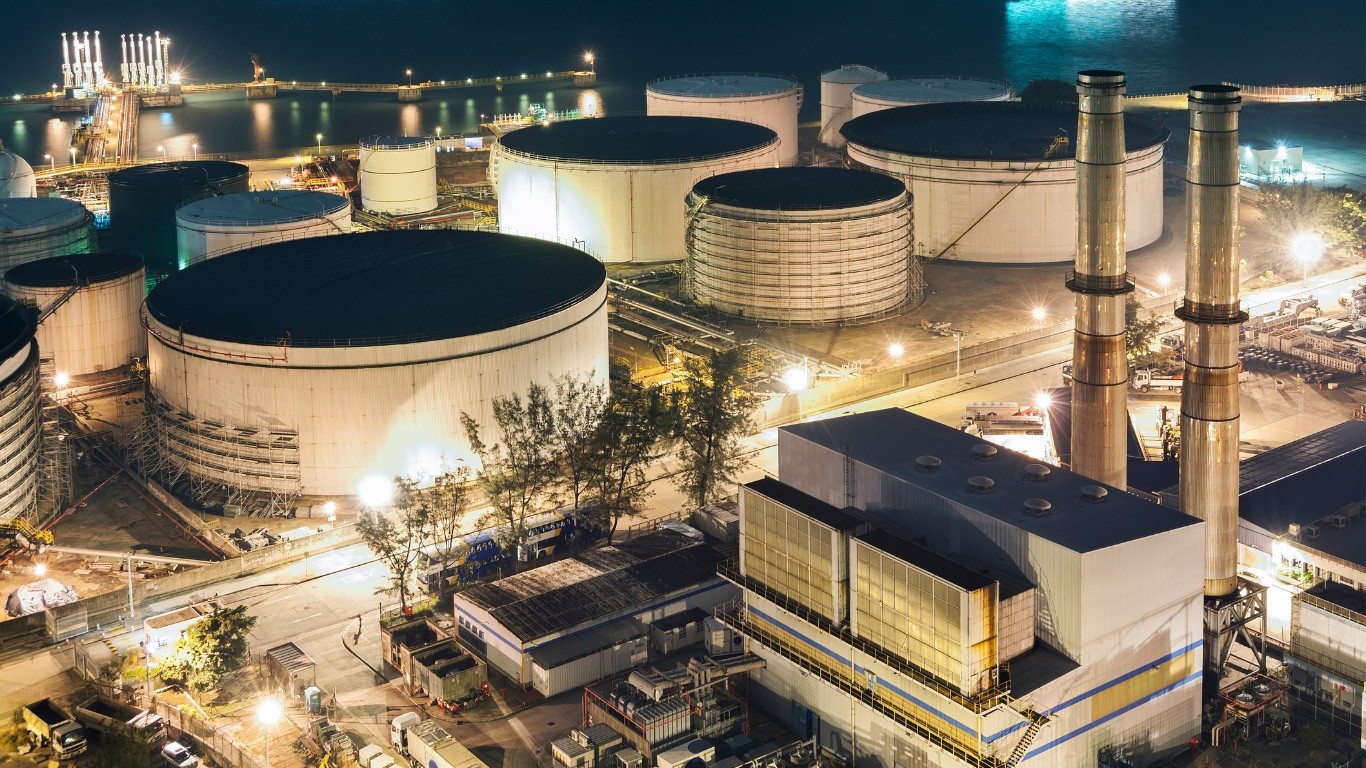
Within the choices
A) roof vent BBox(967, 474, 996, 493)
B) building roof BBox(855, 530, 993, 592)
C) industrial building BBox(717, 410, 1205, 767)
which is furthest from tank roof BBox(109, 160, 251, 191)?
building roof BBox(855, 530, 993, 592)

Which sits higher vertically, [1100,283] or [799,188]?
[1100,283]

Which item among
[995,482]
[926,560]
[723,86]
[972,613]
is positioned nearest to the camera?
[972,613]

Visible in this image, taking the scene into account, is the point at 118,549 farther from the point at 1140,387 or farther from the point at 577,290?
the point at 1140,387

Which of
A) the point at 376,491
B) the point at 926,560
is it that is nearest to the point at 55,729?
the point at 376,491

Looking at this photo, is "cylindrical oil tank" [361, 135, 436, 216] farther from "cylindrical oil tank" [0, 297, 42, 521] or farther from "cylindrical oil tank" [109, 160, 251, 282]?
"cylindrical oil tank" [0, 297, 42, 521]

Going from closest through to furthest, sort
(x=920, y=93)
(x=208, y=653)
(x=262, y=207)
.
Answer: (x=208, y=653) → (x=262, y=207) → (x=920, y=93)

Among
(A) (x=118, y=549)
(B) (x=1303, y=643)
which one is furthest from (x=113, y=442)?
(B) (x=1303, y=643)

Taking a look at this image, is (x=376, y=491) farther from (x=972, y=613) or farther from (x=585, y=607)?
(x=972, y=613)
